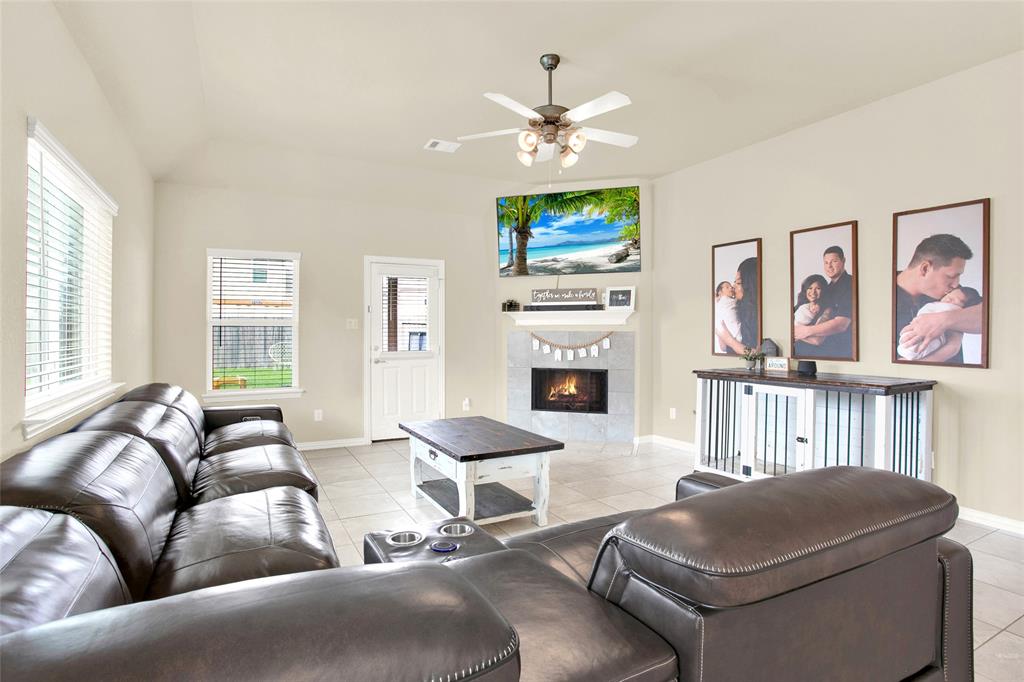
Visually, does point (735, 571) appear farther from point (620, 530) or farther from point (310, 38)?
point (310, 38)

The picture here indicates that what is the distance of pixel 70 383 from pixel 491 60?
9.78 ft

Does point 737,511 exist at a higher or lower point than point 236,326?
lower

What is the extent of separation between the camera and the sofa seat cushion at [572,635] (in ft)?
3.14

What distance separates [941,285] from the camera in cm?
365

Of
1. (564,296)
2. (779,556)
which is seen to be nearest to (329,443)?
(564,296)

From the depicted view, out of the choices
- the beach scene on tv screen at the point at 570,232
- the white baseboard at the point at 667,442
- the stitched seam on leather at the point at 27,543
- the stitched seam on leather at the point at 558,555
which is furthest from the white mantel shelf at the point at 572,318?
the stitched seam on leather at the point at 27,543

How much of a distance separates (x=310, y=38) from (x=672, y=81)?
2.32 m

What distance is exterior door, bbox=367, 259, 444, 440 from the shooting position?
6.07 meters

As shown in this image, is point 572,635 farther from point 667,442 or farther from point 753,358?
point 667,442

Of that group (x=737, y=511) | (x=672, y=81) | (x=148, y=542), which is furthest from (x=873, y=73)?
(x=148, y=542)

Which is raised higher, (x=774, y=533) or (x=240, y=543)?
(x=774, y=533)

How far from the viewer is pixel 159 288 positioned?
516cm

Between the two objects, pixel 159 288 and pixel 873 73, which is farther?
pixel 159 288

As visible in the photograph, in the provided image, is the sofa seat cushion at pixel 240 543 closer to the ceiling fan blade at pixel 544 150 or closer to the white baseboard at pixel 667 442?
the ceiling fan blade at pixel 544 150
